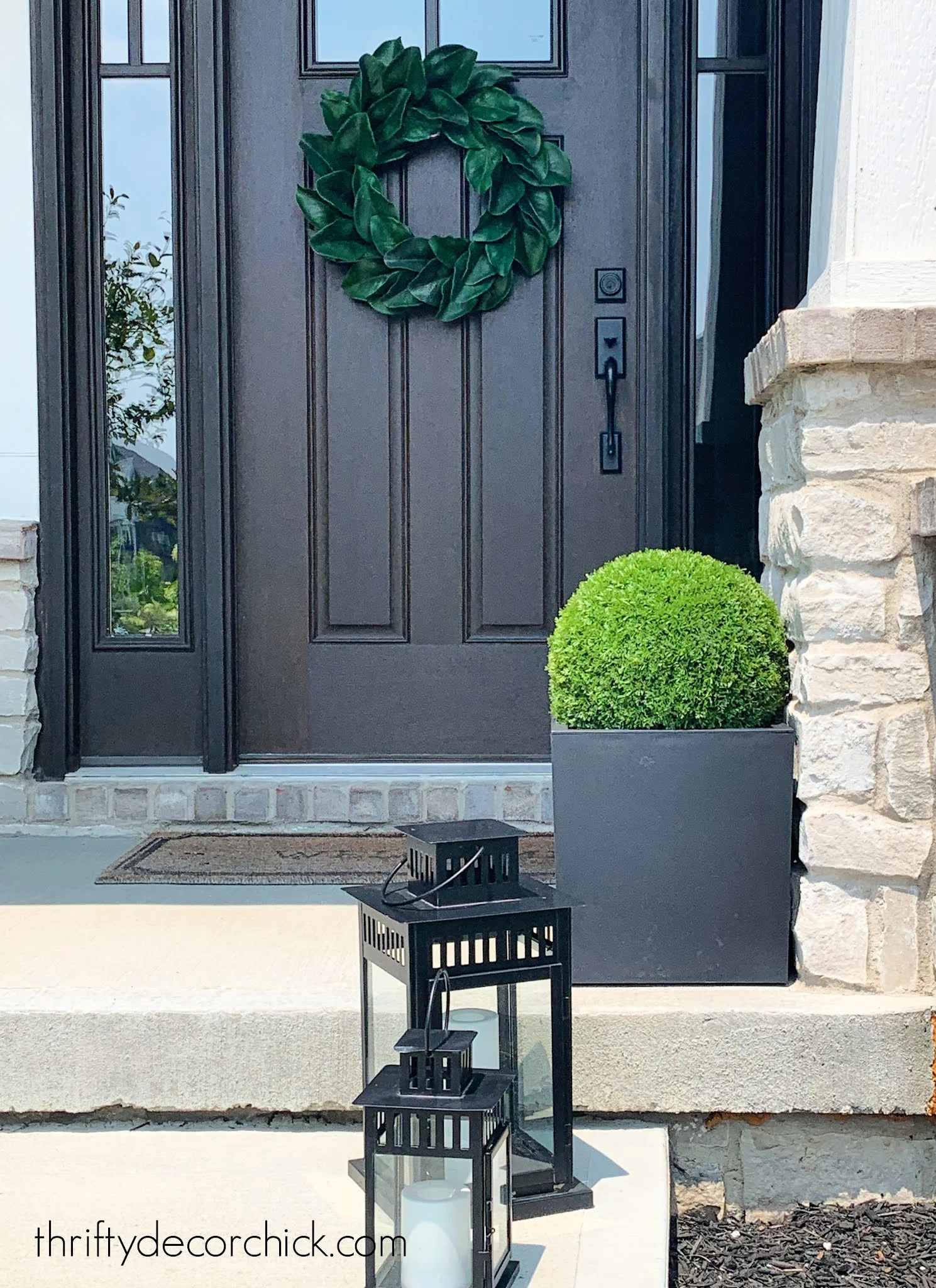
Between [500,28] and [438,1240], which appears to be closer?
[438,1240]

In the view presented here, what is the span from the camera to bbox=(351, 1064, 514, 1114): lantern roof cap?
1.54 meters

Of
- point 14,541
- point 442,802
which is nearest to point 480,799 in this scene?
point 442,802

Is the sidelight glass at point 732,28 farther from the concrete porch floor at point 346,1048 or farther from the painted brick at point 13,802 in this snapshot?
the painted brick at point 13,802

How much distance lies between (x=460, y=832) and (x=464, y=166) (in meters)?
2.24

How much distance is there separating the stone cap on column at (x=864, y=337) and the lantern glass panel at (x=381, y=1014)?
1187 millimetres

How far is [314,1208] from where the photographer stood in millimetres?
1913

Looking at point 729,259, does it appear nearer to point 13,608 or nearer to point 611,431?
point 611,431

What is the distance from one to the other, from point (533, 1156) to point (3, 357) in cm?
258

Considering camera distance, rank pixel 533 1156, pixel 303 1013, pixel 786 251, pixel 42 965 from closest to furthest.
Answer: pixel 533 1156
pixel 303 1013
pixel 42 965
pixel 786 251

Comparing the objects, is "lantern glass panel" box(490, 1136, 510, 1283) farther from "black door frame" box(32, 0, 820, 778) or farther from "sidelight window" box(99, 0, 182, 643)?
"sidelight window" box(99, 0, 182, 643)

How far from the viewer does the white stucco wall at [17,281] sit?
352 centimetres

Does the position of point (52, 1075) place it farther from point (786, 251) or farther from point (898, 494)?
point (786, 251)

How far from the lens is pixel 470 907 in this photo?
182 cm

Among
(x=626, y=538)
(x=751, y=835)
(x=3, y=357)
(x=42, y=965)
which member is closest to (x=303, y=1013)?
(x=42, y=965)
